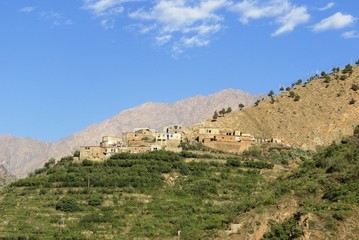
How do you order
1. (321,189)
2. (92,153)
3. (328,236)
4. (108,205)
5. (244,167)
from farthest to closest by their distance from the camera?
(92,153)
(244,167)
(108,205)
(321,189)
(328,236)

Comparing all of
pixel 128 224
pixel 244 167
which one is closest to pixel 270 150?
pixel 244 167

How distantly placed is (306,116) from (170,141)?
22858 mm

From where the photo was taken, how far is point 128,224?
202 ft

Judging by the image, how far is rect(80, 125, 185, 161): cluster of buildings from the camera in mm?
82875

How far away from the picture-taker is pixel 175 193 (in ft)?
226

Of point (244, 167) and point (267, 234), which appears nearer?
point (267, 234)

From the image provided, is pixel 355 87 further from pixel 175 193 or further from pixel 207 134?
pixel 175 193

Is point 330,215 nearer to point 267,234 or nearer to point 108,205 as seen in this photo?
point 267,234

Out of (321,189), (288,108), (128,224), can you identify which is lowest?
(128,224)

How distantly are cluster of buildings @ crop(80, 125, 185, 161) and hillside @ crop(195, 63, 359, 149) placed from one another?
7.27 meters

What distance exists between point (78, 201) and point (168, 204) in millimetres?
9397

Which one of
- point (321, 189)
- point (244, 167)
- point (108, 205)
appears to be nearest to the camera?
point (321, 189)

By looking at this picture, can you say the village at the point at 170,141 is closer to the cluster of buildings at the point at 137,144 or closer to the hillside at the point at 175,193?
the cluster of buildings at the point at 137,144

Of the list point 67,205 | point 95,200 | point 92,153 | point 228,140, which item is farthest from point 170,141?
point 67,205
